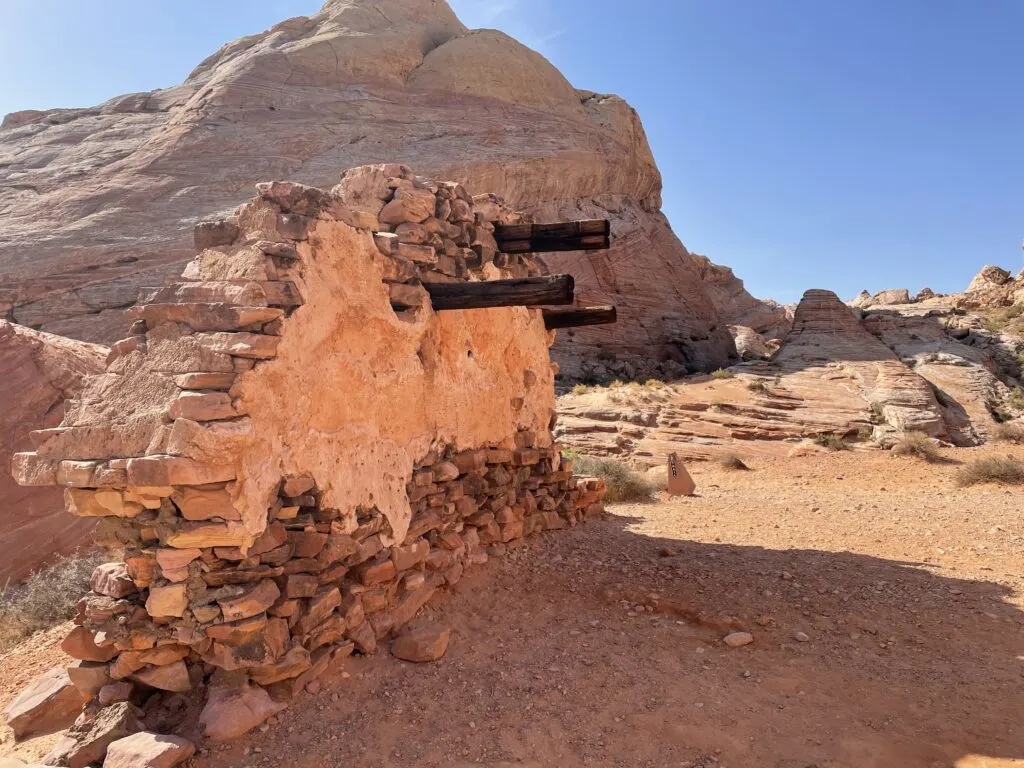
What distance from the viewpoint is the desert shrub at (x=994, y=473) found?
9.13 metres

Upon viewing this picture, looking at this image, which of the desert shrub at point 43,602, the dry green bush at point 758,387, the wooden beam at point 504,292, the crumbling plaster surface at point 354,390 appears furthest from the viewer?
the dry green bush at point 758,387

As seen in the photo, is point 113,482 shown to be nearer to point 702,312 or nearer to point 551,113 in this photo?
point 702,312

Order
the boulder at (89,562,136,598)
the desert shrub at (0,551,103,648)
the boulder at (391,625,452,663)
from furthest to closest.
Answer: the desert shrub at (0,551,103,648) → the boulder at (391,625,452,663) → the boulder at (89,562,136,598)

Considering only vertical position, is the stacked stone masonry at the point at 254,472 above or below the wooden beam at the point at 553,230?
below

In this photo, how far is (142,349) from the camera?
3.27 metres

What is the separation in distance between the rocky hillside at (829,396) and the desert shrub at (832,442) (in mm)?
84

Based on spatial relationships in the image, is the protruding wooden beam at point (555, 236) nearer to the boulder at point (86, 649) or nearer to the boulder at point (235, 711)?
the boulder at point (235, 711)

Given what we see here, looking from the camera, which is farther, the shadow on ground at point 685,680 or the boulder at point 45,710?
the boulder at point 45,710

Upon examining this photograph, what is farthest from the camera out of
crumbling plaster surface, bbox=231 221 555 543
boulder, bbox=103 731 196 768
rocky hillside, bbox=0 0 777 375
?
rocky hillside, bbox=0 0 777 375

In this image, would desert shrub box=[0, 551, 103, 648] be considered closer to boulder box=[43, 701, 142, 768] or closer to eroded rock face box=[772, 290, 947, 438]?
boulder box=[43, 701, 142, 768]

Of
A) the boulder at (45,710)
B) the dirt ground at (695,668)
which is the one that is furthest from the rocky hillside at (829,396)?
the boulder at (45,710)

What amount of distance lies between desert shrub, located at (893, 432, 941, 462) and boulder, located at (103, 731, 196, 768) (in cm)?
A: 1279

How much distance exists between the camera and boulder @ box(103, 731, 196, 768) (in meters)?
2.63

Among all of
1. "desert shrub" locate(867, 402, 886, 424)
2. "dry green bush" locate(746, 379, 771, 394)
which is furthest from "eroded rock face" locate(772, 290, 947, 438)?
"dry green bush" locate(746, 379, 771, 394)
